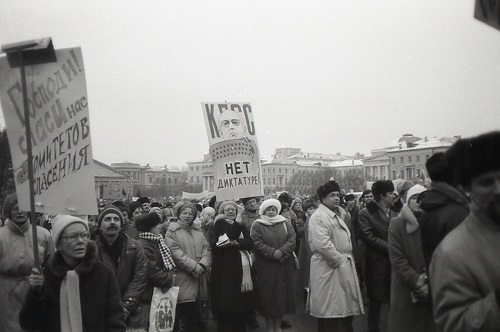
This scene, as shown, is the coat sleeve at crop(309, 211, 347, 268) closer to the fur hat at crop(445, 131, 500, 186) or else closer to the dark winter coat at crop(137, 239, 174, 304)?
the dark winter coat at crop(137, 239, 174, 304)

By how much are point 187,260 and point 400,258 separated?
8.92 ft

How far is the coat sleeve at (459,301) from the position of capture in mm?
1800

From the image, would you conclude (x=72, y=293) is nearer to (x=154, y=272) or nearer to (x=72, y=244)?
(x=72, y=244)

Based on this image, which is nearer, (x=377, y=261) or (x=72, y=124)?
(x=72, y=124)

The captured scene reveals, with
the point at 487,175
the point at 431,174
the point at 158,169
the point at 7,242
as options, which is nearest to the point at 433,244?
the point at 431,174

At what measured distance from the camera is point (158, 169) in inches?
6152

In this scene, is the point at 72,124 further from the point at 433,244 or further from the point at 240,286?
the point at 240,286

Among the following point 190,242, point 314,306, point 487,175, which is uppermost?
point 487,175

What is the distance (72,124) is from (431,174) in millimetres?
2622

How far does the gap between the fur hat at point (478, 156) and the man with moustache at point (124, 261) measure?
3385 millimetres

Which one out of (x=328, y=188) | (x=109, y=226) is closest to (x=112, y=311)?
(x=109, y=226)

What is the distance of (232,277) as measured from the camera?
21.6 feet

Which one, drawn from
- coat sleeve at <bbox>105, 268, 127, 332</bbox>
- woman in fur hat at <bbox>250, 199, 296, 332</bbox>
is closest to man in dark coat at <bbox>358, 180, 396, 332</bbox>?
woman in fur hat at <bbox>250, 199, 296, 332</bbox>

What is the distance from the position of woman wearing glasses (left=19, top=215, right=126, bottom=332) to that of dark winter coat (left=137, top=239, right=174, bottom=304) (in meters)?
1.97
